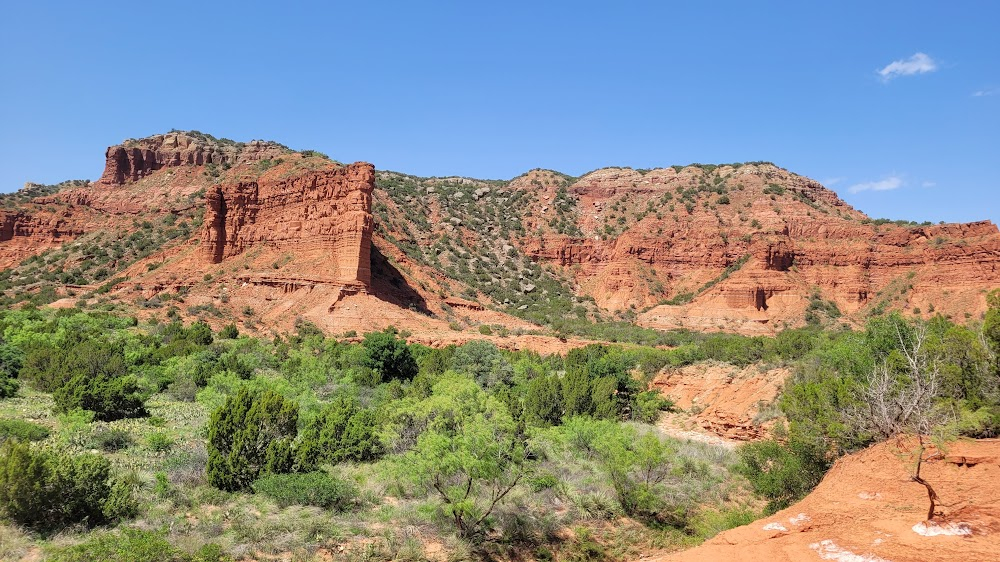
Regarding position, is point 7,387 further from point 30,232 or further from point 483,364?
point 30,232

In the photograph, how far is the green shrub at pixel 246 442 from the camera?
11.7m

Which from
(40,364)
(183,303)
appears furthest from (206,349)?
(183,303)

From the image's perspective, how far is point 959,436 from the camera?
9.62 m

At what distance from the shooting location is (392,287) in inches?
1747

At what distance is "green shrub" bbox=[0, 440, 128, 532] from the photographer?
8641 mm

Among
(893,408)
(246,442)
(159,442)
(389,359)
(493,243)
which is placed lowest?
(159,442)

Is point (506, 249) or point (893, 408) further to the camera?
point (506, 249)

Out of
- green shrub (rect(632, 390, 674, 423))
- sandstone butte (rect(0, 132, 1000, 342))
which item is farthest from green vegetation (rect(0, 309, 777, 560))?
sandstone butte (rect(0, 132, 1000, 342))

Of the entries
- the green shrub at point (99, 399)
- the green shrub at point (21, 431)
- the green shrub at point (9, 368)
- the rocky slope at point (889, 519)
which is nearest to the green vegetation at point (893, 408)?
the rocky slope at point (889, 519)

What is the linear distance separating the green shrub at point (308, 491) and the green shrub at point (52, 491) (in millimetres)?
2548

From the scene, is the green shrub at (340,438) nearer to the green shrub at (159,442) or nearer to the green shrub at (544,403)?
the green shrub at (159,442)

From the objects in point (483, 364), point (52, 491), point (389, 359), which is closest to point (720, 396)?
point (483, 364)

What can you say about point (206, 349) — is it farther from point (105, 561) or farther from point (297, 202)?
point (105, 561)

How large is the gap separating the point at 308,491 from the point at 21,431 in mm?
7779
